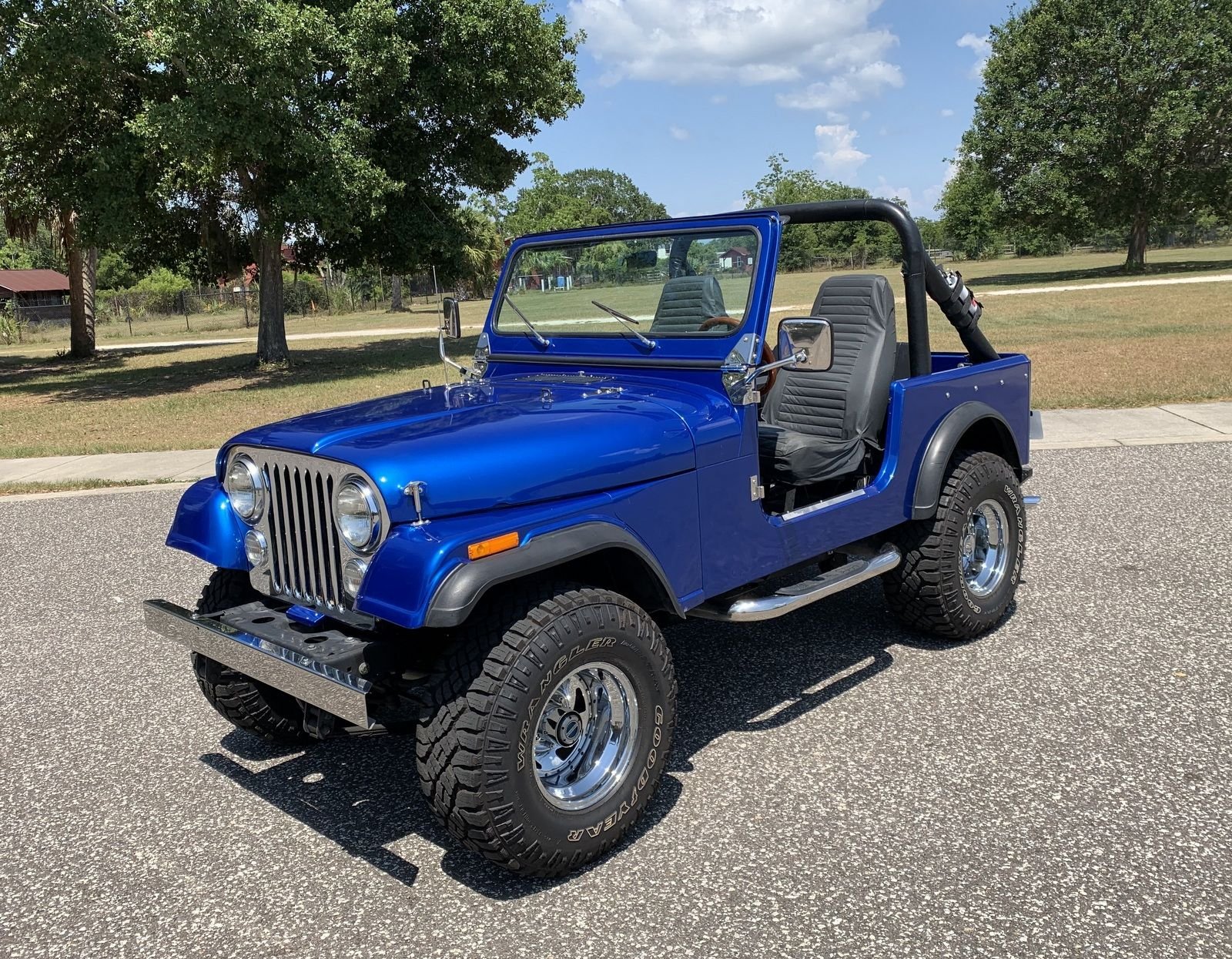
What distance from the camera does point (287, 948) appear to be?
2.64 meters

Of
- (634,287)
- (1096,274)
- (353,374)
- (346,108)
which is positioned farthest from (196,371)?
(1096,274)

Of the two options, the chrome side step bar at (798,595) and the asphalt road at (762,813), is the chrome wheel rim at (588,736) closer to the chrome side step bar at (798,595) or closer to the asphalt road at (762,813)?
the asphalt road at (762,813)

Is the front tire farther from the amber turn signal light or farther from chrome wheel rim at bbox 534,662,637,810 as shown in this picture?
the amber turn signal light

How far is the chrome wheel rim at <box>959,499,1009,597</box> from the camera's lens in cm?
456

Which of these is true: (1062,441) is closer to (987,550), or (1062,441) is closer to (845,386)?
(987,550)

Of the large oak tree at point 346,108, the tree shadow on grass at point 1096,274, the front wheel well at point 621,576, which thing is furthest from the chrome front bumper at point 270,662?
the tree shadow on grass at point 1096,274

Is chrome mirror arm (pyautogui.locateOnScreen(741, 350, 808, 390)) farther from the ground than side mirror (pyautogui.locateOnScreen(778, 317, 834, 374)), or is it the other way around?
side mirror (pyautogui.locateOnScreen(778, 317, 834, 374))

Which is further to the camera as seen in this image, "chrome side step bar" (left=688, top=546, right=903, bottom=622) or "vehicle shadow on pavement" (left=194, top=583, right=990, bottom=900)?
"chrome side step bar" (left=688, top=546, right=903, bottom=622)

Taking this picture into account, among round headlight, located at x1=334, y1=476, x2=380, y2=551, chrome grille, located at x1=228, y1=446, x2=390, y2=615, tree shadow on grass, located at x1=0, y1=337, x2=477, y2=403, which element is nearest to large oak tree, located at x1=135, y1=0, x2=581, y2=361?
tree shadow on grass, located at x1=0, y1=337, x2=477, y2=403

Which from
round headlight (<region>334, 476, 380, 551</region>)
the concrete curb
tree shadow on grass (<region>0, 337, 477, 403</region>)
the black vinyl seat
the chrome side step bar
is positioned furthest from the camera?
tree shadow on grass (<region>0, 337, 477, 403</region>)

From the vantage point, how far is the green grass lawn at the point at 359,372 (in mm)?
11383

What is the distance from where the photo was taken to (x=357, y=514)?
2.79m

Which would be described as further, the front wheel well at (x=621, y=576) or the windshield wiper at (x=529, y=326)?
the windshield wiper at (x=529, y=326)

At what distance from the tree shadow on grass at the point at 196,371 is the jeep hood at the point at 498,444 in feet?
38.0
